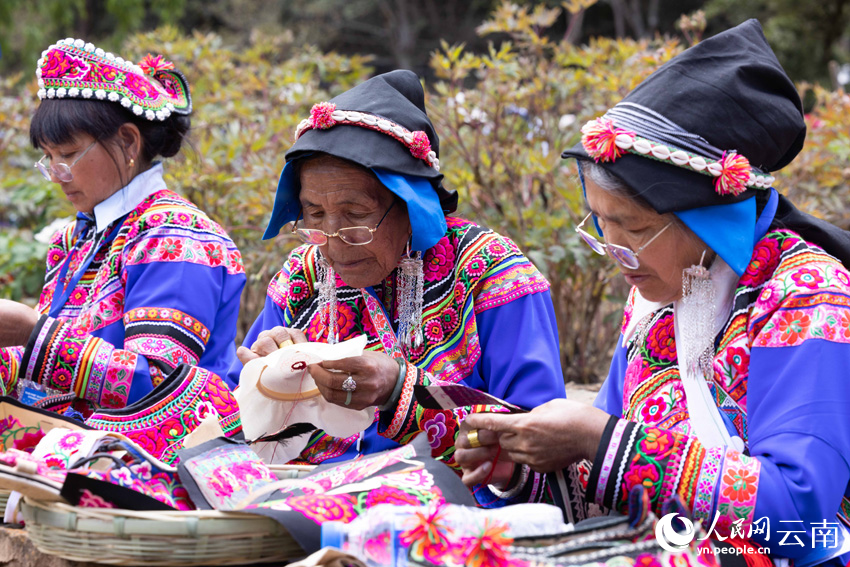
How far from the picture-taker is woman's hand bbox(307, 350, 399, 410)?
2.14 metres

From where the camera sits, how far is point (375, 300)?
2.57 meters

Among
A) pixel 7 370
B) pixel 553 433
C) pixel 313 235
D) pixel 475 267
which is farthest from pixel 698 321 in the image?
pixel 7 370

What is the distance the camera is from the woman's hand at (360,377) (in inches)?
84.3

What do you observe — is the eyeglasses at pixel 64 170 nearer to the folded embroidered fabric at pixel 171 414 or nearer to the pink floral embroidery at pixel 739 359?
the folded embroidered fabric at pixel 171 414

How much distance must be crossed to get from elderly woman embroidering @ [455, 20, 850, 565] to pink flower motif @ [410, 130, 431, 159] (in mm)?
516

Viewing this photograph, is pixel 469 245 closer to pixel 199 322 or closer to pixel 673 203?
pixel 673 203

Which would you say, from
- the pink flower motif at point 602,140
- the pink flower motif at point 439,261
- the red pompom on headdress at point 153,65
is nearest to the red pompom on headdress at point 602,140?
the pink flower motif at point 602,140

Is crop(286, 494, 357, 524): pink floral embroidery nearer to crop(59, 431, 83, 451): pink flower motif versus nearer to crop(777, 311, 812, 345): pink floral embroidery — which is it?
crop(59, 431, 83, 451): pink flower motif

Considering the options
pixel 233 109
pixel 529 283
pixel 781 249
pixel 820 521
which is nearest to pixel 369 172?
pixel 529 283

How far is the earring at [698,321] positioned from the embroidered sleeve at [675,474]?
0.26 metres

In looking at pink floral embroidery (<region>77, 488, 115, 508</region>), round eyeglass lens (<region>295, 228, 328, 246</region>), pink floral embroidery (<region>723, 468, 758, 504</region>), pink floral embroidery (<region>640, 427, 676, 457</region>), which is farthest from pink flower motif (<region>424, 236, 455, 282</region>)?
pink floral embroidery (<region>77, 488, 115, 508</region>)

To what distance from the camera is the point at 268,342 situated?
7.72 feet

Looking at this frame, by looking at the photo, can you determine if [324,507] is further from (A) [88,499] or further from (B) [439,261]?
(B) [439,261]

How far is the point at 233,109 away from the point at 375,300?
3.30 m
